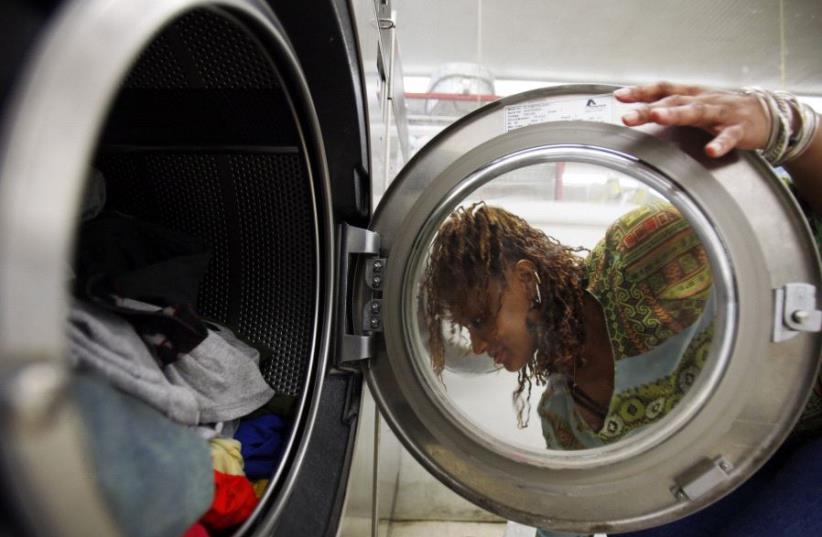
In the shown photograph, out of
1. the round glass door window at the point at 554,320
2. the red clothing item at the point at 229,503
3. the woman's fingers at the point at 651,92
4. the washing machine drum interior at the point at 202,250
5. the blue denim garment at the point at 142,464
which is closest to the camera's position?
the blue denim garment at the point at 142,464

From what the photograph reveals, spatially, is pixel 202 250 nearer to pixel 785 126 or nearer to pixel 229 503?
pixel 229 503

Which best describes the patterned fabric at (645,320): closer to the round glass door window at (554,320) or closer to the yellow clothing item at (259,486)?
the round glass door window at (554,320)

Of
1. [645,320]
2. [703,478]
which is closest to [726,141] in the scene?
[645,320]

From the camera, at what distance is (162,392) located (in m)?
0.43

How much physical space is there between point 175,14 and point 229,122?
43cm

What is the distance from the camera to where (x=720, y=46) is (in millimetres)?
1725

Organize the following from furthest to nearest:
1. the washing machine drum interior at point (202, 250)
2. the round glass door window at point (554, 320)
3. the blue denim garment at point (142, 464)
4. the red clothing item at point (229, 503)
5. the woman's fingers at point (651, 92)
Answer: the round glass door window at point (554, 320) → the woman's fingers at point (651, 92) → the red clothing item at point (229, 503) → the washing machine drum interior at point (202, 250) → the blue denim garment at point (142, 464)

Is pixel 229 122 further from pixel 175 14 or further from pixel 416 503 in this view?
pixel 416 503

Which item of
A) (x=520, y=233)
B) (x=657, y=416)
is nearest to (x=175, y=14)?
(x=520, y=233)

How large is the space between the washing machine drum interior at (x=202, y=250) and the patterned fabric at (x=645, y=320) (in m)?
0.51

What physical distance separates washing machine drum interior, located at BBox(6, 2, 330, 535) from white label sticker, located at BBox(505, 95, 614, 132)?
300mm

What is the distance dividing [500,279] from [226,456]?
1.66ft

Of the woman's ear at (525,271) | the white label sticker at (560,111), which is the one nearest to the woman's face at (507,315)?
the woman's ear at (525,271)

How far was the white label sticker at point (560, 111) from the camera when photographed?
628 mm
